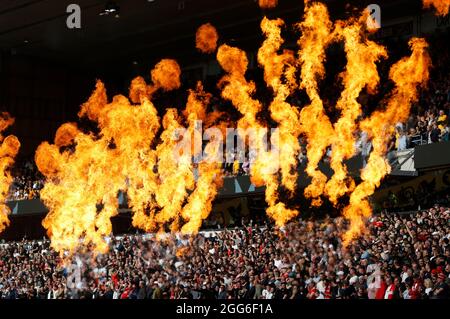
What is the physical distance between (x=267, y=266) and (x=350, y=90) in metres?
7.32

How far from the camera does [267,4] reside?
26.3 m

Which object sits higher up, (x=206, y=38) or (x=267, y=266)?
(x=206, y=38)

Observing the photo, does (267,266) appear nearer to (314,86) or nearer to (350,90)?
(350,90)

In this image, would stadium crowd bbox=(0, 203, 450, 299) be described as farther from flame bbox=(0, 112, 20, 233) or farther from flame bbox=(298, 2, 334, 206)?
flame bbox=(0, 112, 20, 233)

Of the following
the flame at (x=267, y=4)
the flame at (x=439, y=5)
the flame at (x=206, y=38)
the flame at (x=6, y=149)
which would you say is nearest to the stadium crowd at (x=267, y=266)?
the flame at (x=267, y=4)

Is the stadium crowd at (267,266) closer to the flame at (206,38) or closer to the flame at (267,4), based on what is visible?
the flame at (267,4)

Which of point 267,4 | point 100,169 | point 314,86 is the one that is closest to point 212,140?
point 314,86

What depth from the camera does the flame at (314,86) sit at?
2216cm

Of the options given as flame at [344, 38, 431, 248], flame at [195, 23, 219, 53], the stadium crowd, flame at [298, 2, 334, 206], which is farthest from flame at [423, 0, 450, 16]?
the stadium crowd

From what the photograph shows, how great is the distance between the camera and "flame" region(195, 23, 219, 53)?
2941cm

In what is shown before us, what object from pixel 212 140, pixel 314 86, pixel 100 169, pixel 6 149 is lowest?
pixel 212 140

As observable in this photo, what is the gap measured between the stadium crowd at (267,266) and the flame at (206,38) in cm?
863
